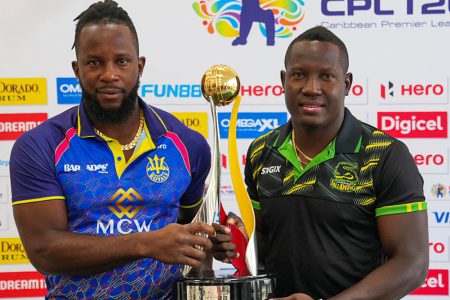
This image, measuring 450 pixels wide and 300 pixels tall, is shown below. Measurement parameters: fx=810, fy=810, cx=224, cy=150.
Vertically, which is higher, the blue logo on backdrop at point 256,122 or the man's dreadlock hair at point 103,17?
the man's dreadlock hair at point 103,17

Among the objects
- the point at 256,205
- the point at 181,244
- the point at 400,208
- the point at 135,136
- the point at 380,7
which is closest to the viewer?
the point at 181,244

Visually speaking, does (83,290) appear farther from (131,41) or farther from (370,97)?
(370,97)

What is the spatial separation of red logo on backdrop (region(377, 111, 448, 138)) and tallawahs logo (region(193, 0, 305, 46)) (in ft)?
1.71

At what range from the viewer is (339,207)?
71.7 inches

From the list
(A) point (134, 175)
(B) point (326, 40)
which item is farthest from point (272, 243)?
(B) point (326, 40)

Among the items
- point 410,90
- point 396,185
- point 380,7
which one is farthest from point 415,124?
point 396,185

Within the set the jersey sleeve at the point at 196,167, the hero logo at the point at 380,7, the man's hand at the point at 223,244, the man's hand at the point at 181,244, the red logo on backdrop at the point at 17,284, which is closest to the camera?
the man's hand at the point at 181,244

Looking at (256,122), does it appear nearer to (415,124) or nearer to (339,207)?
(415,124)

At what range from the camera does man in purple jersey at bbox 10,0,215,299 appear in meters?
1.74

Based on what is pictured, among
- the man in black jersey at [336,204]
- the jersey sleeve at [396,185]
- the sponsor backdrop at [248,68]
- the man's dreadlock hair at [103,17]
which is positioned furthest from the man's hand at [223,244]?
the sponsor backdrop at [248,68]

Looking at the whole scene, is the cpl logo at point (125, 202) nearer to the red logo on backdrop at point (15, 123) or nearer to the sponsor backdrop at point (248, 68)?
the sponsor backdrop at point (248, 68)

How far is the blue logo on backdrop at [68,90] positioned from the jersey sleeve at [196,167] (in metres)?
1.41

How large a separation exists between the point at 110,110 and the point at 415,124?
1718 millimetres

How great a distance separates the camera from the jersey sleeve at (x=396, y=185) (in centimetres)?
178
